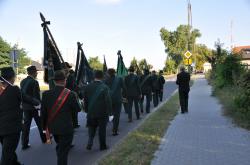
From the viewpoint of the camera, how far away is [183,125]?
13.0 meters

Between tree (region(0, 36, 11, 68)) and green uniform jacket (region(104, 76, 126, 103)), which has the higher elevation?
tree (region(0, 36, 11, 68))

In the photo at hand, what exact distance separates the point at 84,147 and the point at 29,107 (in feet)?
4.82

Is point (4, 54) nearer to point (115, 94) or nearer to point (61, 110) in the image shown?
point (115, 94)

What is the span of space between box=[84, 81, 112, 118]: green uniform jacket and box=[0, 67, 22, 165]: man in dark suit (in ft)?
7.85

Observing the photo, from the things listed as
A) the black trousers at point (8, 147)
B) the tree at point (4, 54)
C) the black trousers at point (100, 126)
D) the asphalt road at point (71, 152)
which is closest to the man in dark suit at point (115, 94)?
the asphalt road at point (71, 152)

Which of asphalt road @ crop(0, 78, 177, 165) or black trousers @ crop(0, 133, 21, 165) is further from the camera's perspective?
asphalt road @ crop(0, 78, 177, 165)

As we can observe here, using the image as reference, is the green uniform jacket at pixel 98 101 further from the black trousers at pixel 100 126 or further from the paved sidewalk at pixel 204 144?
→ the paved sidewalk at pixel 204 144

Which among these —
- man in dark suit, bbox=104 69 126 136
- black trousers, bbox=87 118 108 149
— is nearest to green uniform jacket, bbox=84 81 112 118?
black trousers, bbox=87 118 108 149

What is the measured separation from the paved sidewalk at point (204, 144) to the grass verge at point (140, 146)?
175 mm

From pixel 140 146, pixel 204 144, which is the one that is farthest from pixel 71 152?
pixel 204 144

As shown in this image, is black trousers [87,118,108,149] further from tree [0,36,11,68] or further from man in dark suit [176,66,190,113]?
tree [0,36,11,68]

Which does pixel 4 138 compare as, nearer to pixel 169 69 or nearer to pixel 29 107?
pixel 29 107

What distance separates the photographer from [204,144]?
9.62m

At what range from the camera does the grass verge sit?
25.8 feet
